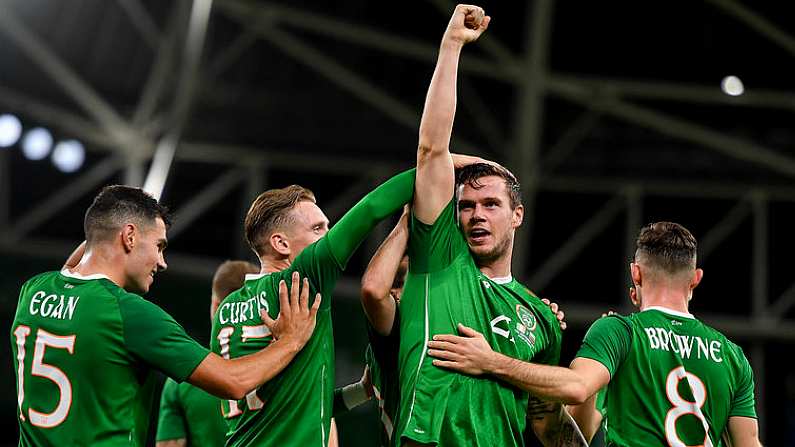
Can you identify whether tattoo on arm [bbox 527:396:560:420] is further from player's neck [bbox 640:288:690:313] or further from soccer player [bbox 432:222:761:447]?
player's neck [bbox 640:288:690:313]

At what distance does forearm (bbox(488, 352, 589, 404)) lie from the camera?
4.41 m

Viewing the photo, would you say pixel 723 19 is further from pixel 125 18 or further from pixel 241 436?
pixel 241 436

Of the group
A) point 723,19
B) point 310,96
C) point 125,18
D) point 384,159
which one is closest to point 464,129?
point 384,159

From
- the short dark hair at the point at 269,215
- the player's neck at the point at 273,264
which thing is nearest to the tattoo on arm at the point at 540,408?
the player's neck at the point at 273,264

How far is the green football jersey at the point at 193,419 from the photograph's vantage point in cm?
653

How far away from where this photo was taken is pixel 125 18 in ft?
52.4

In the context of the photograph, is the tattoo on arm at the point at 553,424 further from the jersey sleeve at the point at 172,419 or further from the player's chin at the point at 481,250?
the jersey sleeve at the point at 172,419

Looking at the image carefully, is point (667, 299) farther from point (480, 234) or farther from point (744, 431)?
point (480, 234)

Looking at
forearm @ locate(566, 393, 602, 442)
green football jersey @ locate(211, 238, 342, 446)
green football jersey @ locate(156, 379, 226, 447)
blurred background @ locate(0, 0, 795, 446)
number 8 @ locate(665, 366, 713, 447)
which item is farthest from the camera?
blurred background @ locate(0, 0, 795, 446)

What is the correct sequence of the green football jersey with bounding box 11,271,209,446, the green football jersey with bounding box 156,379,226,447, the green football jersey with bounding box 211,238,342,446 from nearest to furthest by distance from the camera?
the green football jersey with bounding box 11,271,209,446, the green football jersey with bounding box 211,238,342,446, the green football jersey with bounding box 156,379,226,447

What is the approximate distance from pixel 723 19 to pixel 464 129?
4.25 metres

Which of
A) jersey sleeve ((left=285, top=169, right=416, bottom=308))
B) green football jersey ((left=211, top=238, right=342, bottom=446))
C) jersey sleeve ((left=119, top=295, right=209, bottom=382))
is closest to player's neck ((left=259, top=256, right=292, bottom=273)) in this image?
green football jersey ((left=211, top=238, right=342, bottom=446))

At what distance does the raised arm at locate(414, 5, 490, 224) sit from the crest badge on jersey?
59 centimetres

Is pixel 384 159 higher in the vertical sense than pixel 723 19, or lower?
lower
